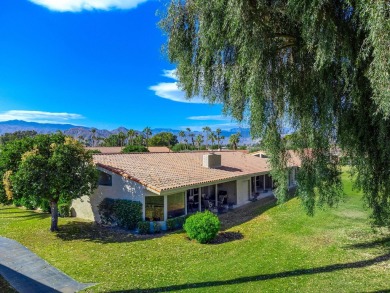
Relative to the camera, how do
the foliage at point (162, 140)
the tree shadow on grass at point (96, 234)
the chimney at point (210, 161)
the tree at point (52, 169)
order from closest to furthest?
the tree at point (52, 169) < the tree shadow on grass at point (96, 234) < the chimney at point (210, 161) < the foliage at point (162, 140)

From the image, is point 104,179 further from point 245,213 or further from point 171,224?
point 245,213

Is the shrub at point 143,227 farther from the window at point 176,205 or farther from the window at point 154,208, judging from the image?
the window at point 176,205

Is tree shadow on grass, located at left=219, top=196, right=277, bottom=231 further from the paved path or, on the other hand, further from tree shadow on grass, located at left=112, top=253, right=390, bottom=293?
the paved path

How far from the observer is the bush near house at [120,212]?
18.5 m

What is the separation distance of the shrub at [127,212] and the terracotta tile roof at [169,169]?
1.54 meters

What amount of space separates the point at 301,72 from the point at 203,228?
9.44 metres

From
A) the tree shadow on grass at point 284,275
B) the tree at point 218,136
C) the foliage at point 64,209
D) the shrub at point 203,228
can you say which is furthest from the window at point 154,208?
the tree at point 218,136

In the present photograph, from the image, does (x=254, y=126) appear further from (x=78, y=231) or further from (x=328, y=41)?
(x=78, y=231)

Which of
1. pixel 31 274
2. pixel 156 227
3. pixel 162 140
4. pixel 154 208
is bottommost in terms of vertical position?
pixel 31 274

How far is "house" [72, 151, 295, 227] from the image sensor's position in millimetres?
18984

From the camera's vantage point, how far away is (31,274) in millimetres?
11992

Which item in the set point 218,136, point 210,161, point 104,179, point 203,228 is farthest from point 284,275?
point 218,136

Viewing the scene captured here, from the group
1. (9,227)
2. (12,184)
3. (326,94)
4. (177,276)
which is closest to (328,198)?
(326,94)

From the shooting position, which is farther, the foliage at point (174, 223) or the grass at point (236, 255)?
the foliage at point (174, 223)
